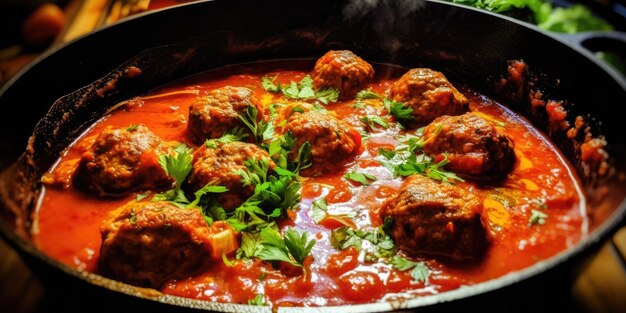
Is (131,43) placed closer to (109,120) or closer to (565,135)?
(109,120)

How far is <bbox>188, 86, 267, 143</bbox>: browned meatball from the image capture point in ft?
14.3

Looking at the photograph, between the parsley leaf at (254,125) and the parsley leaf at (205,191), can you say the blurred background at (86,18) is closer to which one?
the parsley leaf at (254,125)

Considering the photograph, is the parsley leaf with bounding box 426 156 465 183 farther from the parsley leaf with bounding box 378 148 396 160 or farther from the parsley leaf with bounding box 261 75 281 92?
the parsley leaf with bounding box 261 75 281 92

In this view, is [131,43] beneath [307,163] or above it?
above

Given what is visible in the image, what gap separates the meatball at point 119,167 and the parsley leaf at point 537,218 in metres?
2.91

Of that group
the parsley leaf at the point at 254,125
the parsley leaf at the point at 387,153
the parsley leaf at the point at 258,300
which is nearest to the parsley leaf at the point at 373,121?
the parsley leaf at the point at 387,153

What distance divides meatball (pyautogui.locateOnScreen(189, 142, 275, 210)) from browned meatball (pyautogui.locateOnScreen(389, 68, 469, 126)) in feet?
5.45

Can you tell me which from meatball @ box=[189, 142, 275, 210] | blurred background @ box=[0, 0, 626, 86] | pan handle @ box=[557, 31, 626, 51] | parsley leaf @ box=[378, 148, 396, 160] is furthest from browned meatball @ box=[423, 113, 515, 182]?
blurred background @ box=[0, 0, 626, 86]

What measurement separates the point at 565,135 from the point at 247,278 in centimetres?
334

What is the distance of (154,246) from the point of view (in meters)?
3.05

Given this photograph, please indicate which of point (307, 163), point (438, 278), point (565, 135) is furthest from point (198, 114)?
point (565, 135)

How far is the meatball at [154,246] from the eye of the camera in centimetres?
303

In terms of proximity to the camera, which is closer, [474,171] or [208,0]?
[474,171]

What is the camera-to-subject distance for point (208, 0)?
554 cm
